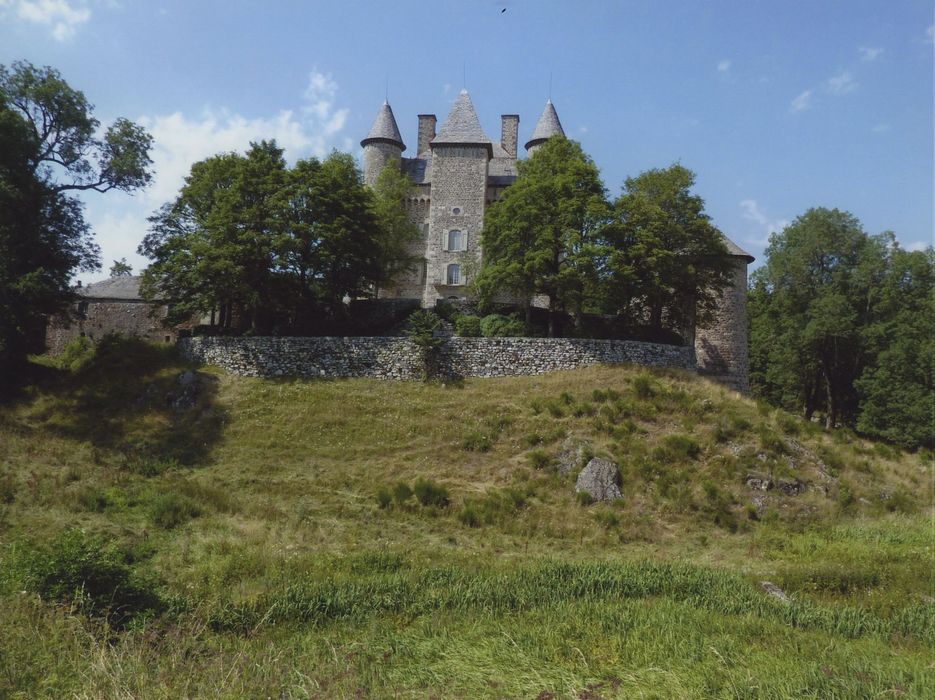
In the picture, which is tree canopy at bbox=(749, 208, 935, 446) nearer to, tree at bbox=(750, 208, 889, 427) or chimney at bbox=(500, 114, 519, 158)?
tree at bbox=(750, 208, 889, 427)

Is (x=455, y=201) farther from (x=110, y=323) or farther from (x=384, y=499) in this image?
(x=384, y=499)

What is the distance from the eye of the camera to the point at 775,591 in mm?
11625

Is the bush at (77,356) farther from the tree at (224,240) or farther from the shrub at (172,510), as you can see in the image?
the shrub at (172,510)

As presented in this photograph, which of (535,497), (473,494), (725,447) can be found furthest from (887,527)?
(473,494)

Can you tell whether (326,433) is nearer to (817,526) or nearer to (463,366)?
(463,366)

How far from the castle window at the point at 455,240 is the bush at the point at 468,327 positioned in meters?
9.68

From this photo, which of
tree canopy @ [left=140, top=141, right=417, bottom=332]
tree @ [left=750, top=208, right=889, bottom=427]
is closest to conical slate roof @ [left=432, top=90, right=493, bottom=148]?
tree canopy @ [left=140, top=141, right=417, bottom=332]

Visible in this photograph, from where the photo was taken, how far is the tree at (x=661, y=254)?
2722 centimetres

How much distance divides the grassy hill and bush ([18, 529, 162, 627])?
37 millimetres

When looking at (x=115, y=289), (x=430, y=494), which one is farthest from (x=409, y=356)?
(x=115, y=289)

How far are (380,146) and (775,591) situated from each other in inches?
1487

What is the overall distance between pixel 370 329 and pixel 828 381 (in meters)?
24.3

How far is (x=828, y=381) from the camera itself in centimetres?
3488

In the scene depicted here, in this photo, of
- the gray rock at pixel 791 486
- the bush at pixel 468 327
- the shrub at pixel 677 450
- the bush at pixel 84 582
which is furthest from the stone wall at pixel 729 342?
the bush at pixel 84 582
